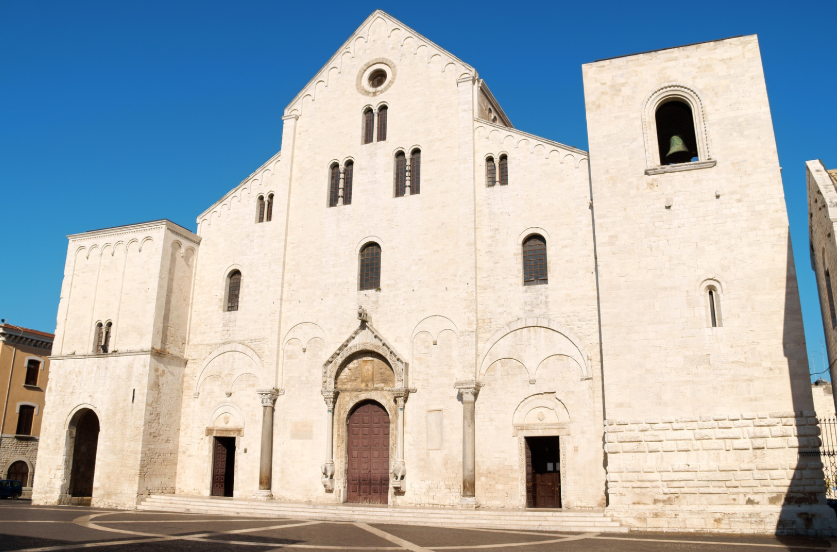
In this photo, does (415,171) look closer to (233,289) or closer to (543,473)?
(233,289)

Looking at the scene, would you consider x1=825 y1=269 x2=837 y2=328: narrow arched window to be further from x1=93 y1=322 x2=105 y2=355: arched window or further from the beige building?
the beige building

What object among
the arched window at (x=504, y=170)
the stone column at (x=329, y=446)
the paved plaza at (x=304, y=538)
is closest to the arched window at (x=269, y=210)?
the stone column at (x=329, y=446)

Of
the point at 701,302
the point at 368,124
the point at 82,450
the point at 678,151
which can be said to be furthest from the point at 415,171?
the point at 82,450

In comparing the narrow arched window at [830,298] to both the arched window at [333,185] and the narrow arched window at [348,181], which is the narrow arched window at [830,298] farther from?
the arched window at [333,185]

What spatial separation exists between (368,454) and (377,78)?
525 inches

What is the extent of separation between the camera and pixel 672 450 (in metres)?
15.5

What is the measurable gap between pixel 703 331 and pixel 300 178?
47.7ft

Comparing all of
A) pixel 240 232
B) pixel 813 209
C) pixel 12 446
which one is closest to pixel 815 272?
pixel 813 209

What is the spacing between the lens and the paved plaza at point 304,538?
12398 mm

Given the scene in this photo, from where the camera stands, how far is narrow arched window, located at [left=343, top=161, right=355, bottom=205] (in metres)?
22.8

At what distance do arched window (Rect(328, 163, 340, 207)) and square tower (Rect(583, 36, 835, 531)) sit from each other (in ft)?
30.0

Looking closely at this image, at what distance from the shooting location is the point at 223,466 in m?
22.3

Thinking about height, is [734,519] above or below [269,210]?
below

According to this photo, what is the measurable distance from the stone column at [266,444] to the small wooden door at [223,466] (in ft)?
6.93
